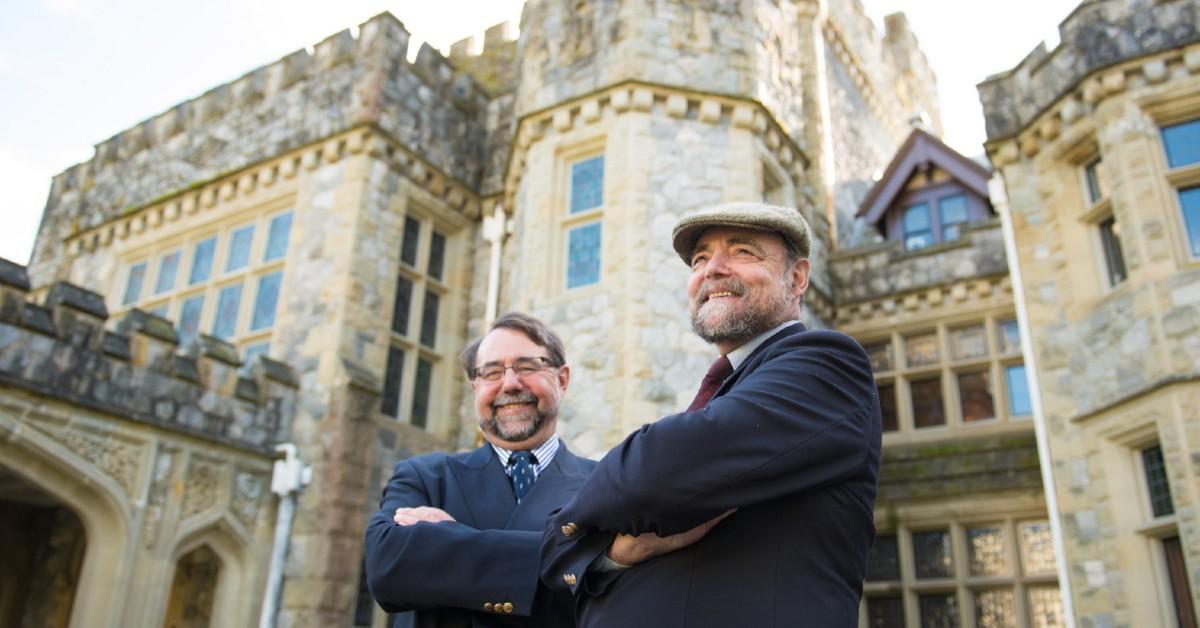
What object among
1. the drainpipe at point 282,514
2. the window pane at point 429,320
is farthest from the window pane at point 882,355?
A: the drainpipe at point 282,514

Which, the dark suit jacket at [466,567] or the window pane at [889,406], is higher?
the window pane at [889,406]

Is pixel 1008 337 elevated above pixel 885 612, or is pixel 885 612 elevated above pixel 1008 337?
pixel 1008 337

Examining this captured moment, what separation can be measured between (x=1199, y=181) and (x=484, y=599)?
310 inches

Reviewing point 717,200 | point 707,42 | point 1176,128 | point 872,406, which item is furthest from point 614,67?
point 872,406

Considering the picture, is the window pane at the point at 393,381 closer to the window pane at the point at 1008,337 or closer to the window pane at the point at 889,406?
the window pane at the point at 889,406

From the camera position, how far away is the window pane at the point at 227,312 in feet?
32.6

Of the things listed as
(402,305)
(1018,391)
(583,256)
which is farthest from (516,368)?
(1018,391)

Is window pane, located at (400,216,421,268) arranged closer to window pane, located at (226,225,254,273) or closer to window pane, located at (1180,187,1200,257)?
window pane, located at (226,225,254,273)

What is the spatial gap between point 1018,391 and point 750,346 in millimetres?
8969

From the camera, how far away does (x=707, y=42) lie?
8.72 meters

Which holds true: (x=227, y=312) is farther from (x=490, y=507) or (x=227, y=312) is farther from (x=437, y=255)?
(x=490, y=507)

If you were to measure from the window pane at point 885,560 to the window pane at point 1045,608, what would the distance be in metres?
1.28

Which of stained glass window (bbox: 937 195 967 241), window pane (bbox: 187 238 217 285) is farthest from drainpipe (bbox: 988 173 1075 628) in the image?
window pane (bbox: 187 238 217 285)

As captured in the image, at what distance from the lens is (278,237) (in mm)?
9992
